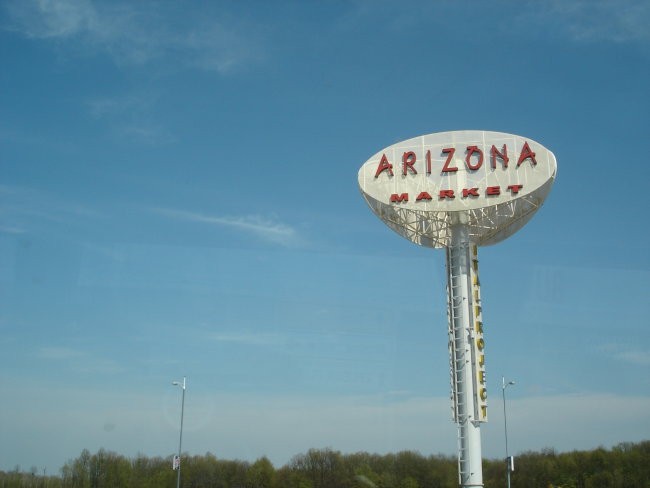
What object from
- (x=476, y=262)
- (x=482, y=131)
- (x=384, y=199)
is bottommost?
(x=476, y=262)

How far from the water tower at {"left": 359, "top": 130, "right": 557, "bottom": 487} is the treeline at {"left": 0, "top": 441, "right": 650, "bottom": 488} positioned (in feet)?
99.5

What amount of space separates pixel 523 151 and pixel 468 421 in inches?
475

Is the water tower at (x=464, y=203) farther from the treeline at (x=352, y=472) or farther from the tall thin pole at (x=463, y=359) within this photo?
the treeline at (x=352, y=472)

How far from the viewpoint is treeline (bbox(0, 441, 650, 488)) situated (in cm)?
6328

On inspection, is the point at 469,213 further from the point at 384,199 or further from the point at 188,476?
the point at 188,476

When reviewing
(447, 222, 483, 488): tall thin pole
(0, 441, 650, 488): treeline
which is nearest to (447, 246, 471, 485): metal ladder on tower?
(447, 222, 483, 488): tall thin pole

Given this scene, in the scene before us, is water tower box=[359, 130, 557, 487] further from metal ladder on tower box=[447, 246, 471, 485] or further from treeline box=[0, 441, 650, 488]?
treeline box=[0, 441, 650, 488]

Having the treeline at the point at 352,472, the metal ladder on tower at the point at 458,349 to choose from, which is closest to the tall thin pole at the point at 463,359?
the metal ladder on tower at the point at 458,349

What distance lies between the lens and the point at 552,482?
63594 millimetres

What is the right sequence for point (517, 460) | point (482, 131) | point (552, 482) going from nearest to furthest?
1. point (482, 131)
2. point (552, 482)
3. point (517, 460)

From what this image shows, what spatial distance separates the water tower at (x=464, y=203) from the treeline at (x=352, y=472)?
3032 cm

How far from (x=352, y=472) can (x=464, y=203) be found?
45143 millimetres

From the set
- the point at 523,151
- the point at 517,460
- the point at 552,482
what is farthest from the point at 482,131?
the point at 517,460

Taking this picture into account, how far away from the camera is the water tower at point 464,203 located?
3244 cm
